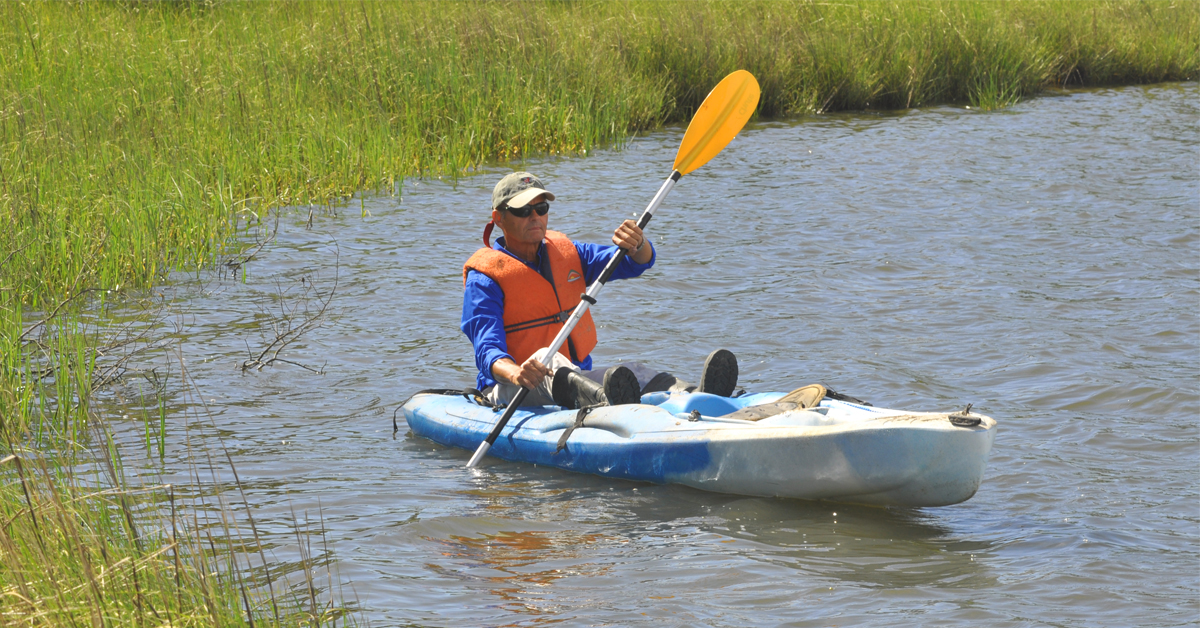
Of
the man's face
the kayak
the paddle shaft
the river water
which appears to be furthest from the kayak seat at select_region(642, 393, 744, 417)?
the man's face

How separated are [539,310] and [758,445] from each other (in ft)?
3.63

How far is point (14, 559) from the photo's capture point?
2137mm

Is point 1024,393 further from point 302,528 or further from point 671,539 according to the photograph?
point 302,528

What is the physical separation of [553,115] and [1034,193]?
3.88 meters

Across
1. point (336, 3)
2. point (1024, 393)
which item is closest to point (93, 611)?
point (1024, 393)

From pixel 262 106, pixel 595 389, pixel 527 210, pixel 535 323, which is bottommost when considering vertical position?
pixel 595 389

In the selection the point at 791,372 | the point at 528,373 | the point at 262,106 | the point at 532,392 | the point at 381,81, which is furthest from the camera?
the point at 381,81

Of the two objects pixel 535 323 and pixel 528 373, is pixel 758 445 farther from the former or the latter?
pixel 535 323

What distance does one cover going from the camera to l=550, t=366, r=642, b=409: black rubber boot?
162 inches

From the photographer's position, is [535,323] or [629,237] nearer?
[629,237]

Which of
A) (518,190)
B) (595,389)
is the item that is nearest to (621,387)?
(595,389)

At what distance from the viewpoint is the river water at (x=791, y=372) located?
3.09 metres

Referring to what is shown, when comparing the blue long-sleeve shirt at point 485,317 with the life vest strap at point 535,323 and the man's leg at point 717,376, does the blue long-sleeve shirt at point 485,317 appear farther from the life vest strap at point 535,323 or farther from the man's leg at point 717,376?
the man's leg at point 717,376

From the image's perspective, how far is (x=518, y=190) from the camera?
4289mm
